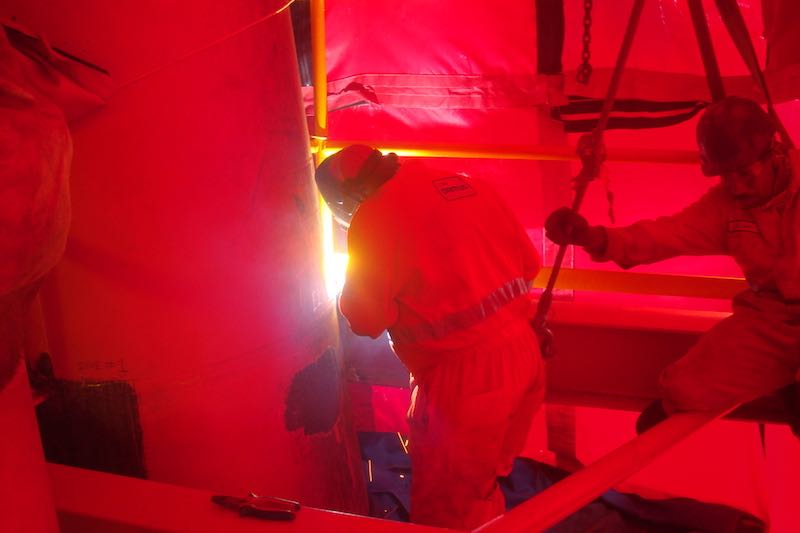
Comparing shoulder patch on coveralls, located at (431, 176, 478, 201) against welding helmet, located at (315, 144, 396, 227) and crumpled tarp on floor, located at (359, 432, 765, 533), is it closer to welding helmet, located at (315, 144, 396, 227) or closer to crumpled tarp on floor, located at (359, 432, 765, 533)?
welding helmet, located at (315, 144, 396, 227)

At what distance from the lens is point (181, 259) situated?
1.43m

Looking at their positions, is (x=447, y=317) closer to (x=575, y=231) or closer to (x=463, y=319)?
(x=463, y=319)

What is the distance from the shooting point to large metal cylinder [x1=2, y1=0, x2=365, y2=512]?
1354mm

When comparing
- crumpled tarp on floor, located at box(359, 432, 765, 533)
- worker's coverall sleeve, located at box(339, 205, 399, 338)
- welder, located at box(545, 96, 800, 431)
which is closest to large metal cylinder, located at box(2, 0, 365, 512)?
worker's coverall sleeve, located at box(339, 205, 399, 338)

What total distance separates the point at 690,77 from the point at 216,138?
7.22ft

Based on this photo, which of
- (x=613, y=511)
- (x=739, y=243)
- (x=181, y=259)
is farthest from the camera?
(x=613, y=511)

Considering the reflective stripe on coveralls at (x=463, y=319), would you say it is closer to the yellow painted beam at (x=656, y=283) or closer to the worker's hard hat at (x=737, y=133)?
the yellow painted beam at (x=656, y=283)

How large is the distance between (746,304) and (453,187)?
2.94 feet

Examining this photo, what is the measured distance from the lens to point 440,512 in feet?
6.08

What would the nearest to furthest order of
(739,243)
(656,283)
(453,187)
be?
(739,243) → (453,187) → (656,283)

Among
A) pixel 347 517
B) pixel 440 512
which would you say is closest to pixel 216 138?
pixel 347 517

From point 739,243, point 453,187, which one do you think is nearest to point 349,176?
point 453,187

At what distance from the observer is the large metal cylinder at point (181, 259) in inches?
53.3

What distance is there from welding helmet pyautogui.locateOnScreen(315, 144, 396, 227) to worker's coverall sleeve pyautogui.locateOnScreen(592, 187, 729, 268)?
74cm
